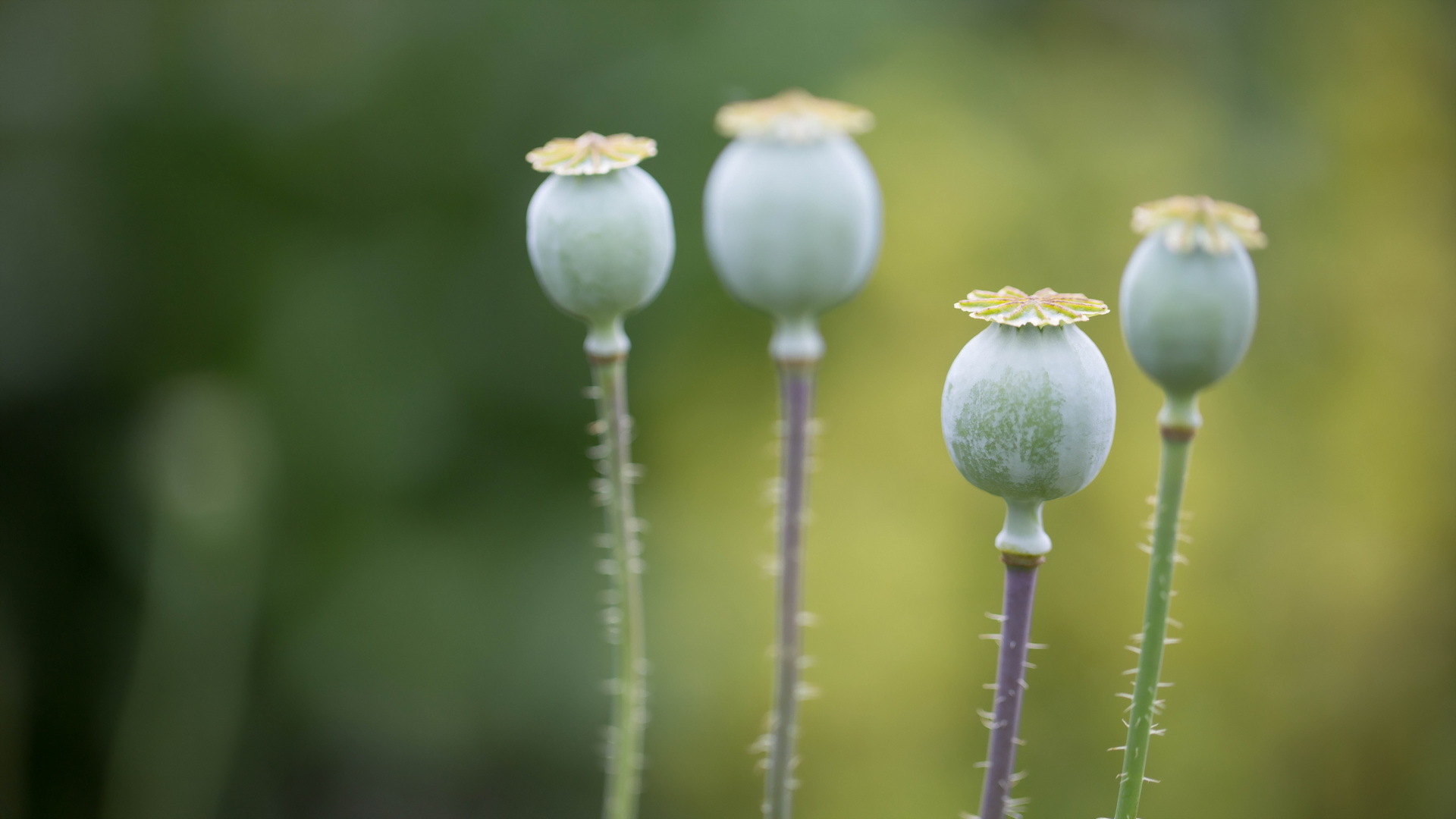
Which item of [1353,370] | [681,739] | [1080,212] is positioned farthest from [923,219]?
[681,739]

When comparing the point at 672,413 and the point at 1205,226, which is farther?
the point at 672,413

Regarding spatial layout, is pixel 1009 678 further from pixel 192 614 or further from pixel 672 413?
pixel 192 614

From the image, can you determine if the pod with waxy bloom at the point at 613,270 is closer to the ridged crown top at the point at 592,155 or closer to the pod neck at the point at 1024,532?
the ridged crown top at the point at 592,155

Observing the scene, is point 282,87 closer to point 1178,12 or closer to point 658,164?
point 658,164

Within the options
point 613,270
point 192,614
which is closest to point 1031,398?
point 613,270

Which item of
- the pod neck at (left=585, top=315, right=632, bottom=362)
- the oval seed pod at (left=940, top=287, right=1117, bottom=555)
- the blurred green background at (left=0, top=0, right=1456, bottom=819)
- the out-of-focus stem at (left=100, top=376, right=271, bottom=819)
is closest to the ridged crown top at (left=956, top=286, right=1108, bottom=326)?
the oval seed pod at (left=940, top=287, right=1117, bottom=555)

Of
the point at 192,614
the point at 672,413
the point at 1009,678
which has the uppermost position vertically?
the point at 1009,678

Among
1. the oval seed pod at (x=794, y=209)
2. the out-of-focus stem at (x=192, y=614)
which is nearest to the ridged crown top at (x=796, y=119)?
the oval seed pod at (x=794, y=209)
